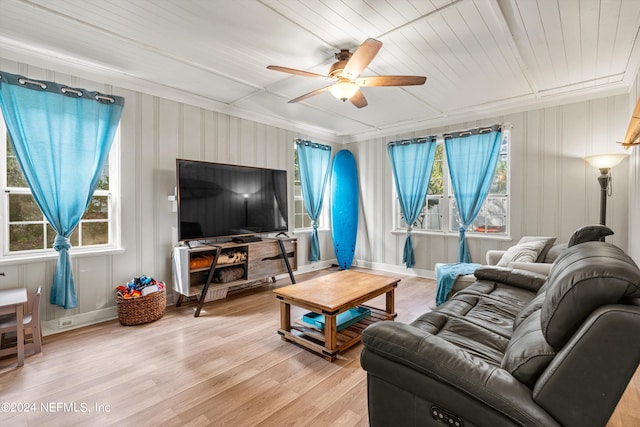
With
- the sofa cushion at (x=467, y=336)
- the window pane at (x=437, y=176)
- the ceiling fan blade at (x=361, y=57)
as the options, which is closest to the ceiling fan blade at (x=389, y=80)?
the ceiling fan blade at (x=361, y=57)

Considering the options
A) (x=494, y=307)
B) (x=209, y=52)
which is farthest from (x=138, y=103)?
(x=494, y=307)

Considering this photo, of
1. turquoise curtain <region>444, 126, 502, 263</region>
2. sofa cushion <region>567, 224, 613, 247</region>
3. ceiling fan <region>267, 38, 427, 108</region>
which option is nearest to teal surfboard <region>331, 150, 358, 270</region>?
turquoise curtain <region>444, 126, 502, 263</region>

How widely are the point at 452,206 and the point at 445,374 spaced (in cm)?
397

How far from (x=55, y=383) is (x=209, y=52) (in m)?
2.78

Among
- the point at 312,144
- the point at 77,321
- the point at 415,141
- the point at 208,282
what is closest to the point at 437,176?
the point at 415,141

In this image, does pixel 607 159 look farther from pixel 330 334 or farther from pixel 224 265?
pixel 224 265

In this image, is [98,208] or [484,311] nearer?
[484,311]

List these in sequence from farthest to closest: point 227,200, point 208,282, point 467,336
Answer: point 227,200 → point 208,282 → point 467,336

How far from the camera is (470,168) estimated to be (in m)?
4.30

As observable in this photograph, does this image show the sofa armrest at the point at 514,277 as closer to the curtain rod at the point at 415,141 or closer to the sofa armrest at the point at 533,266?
the sofa armrest at the point at 533,266

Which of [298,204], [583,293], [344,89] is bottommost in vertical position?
[583,293]

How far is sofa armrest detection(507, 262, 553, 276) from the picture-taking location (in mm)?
2610

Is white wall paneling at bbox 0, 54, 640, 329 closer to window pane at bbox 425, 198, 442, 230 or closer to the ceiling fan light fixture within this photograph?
window pane at bbox 425, 198, 442, 230

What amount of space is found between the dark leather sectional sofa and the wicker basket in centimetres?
258
